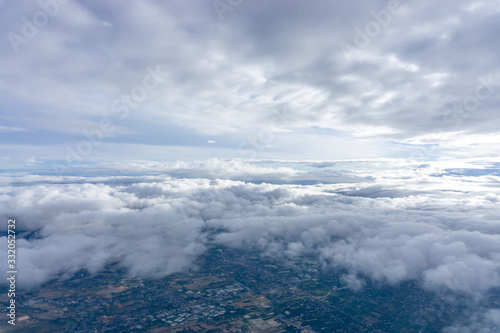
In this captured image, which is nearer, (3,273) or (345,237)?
(3,273)

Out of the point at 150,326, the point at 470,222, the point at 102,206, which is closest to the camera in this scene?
the point at 150,326

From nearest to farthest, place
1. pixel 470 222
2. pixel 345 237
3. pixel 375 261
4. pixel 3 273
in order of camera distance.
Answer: pixel 3 273
pixel 375 261
pixel 470 222
pixel 345 237

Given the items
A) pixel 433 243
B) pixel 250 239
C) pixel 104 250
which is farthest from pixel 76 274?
pixel 433 243

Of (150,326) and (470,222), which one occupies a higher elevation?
(470,222)

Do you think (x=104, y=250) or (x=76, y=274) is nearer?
(x=76, y=274)

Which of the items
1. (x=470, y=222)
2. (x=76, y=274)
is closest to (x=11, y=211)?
(x=76, y=274)


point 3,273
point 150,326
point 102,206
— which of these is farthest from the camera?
point 102,206

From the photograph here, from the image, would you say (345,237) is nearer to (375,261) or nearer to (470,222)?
(375,261)

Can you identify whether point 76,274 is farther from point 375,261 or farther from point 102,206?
point 375,261

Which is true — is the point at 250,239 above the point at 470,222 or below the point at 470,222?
below
